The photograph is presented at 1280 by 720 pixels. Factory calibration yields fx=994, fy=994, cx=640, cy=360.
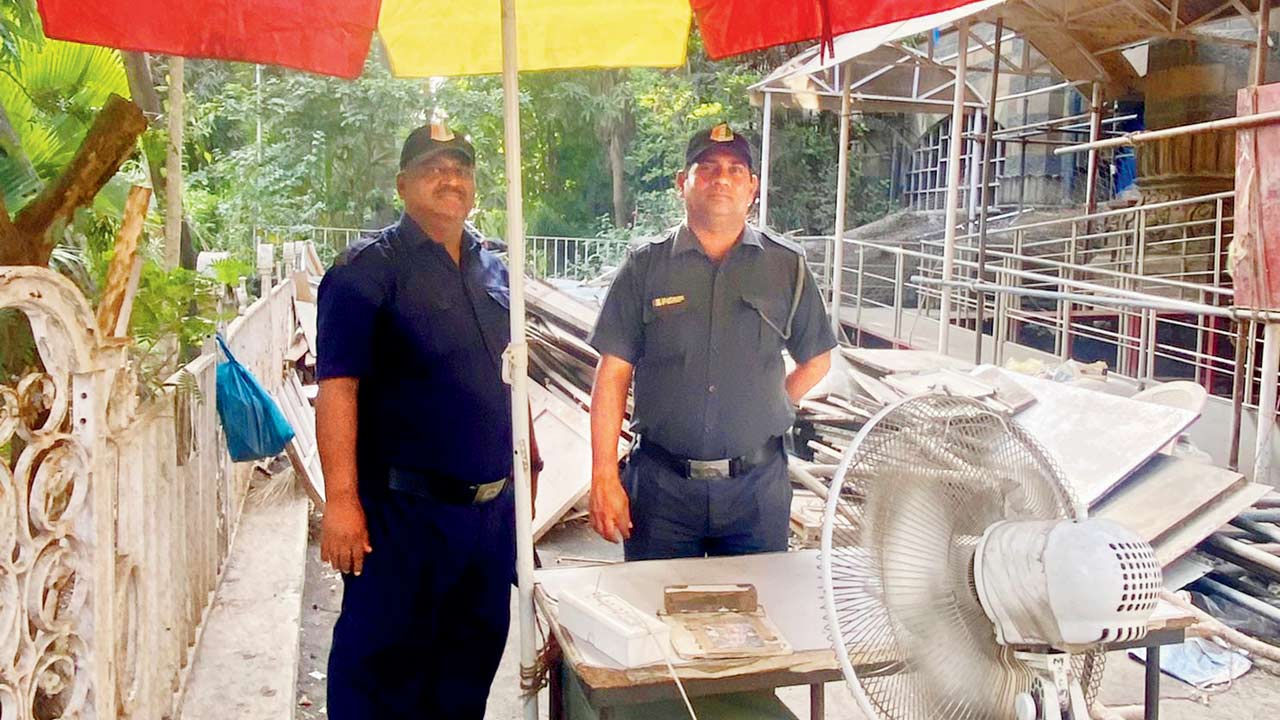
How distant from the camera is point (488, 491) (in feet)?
9.70

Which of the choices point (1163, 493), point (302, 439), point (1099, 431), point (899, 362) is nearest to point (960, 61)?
point (899, 362)

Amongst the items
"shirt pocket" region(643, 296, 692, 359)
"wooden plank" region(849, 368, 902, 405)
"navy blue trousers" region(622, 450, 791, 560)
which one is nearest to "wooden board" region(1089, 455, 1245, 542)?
"wooden plank" region(849, 368, 902, 405)

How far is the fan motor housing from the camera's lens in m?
1.51

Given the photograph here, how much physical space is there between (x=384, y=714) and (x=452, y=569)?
47 cm

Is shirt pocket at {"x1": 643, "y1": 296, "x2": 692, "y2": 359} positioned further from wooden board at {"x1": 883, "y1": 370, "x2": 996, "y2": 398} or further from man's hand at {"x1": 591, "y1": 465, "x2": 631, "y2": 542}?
wooden board at {"x1": 883, "y1": 370, "x2": 996, "y2": 398}

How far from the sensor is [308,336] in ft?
32.2

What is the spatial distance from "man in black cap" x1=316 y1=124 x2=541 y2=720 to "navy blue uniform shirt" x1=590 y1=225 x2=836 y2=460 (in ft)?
1.47

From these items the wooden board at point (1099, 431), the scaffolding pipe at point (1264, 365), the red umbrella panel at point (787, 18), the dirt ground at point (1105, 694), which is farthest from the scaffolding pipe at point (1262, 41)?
the red umbrella panel at point (787, 18)

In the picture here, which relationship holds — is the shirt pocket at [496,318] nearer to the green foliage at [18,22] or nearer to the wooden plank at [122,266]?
the wooden plank at [122,266]

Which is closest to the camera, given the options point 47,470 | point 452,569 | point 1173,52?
point 47,470

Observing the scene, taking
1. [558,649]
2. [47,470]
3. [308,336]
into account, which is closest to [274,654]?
[558,649]

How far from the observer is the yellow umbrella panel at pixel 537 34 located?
3162 millimetres

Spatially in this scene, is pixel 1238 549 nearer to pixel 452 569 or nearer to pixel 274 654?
pixel 452 569

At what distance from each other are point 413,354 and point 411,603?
0.73 m
